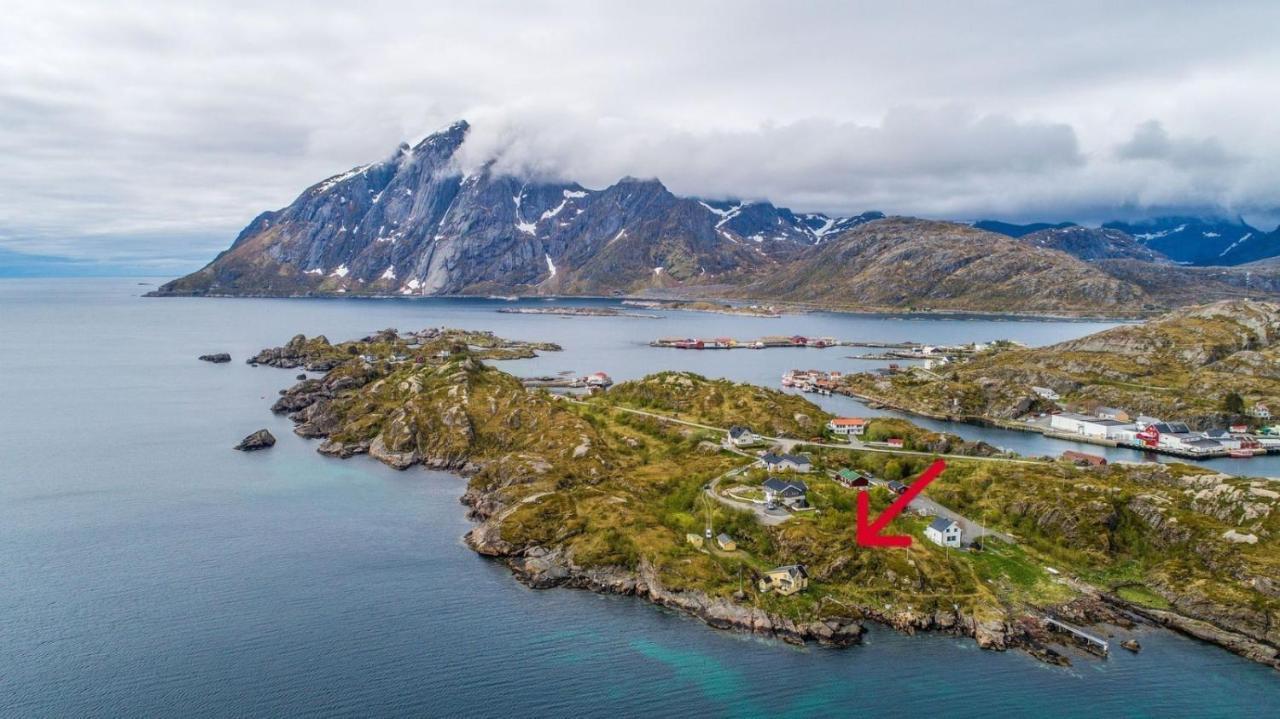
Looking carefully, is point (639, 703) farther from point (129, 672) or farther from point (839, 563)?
point (129, 672)

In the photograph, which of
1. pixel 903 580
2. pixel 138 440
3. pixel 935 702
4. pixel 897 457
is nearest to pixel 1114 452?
pixel 897 457

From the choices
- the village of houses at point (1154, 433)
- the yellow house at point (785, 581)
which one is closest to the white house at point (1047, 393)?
the village of houses at point (1154, 433)

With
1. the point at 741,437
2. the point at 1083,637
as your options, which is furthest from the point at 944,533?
the point at 741,437

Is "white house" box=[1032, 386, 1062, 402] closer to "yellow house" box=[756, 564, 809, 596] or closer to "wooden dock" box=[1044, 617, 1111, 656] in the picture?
"wooden dock" box=[1044, 617, 1111, 656]

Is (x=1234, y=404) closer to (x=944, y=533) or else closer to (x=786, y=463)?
(x=786, y=463)

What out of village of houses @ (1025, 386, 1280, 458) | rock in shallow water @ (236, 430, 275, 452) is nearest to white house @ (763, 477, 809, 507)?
village of houses @ (1025, 386, 1280, 458)
